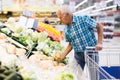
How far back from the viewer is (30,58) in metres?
3.53

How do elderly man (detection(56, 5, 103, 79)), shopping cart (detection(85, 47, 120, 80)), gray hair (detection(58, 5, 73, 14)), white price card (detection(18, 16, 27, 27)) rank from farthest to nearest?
white price card (detection(18, 16, 27, 27))
elderly man (detection(56, 5, 103, 79))
gray hair (detection(58, 5, 73, 14))
shopping cart (detection(85, 47, 120, 80))

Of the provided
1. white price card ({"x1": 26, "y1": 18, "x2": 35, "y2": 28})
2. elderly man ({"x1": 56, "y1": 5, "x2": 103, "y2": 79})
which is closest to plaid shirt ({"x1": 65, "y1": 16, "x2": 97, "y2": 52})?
elderly man ({"x1": 56, "y1": 5, "x2": 103, "y2": 79})

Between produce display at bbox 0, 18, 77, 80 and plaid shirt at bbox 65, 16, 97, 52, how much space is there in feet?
0.90

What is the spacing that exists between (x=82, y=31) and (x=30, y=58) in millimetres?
629

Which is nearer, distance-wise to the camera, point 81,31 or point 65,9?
point 65,9

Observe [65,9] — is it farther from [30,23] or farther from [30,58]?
[30,23]

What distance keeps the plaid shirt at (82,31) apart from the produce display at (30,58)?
0.27 meters

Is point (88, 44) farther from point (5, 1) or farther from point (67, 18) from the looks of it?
point (5, 1)

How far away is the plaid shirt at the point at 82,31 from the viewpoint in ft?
11.8

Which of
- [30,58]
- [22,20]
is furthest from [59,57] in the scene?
[22,20]

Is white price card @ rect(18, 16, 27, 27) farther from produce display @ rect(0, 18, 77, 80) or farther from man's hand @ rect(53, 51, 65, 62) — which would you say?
man's hand @ rect(53, 51, 65, 62)

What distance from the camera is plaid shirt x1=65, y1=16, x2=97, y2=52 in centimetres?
360

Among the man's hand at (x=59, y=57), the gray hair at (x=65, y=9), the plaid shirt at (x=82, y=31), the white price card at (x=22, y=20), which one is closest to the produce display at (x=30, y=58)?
the man's hand at (x=59, y=57)

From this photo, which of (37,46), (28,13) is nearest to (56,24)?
(28,13)
